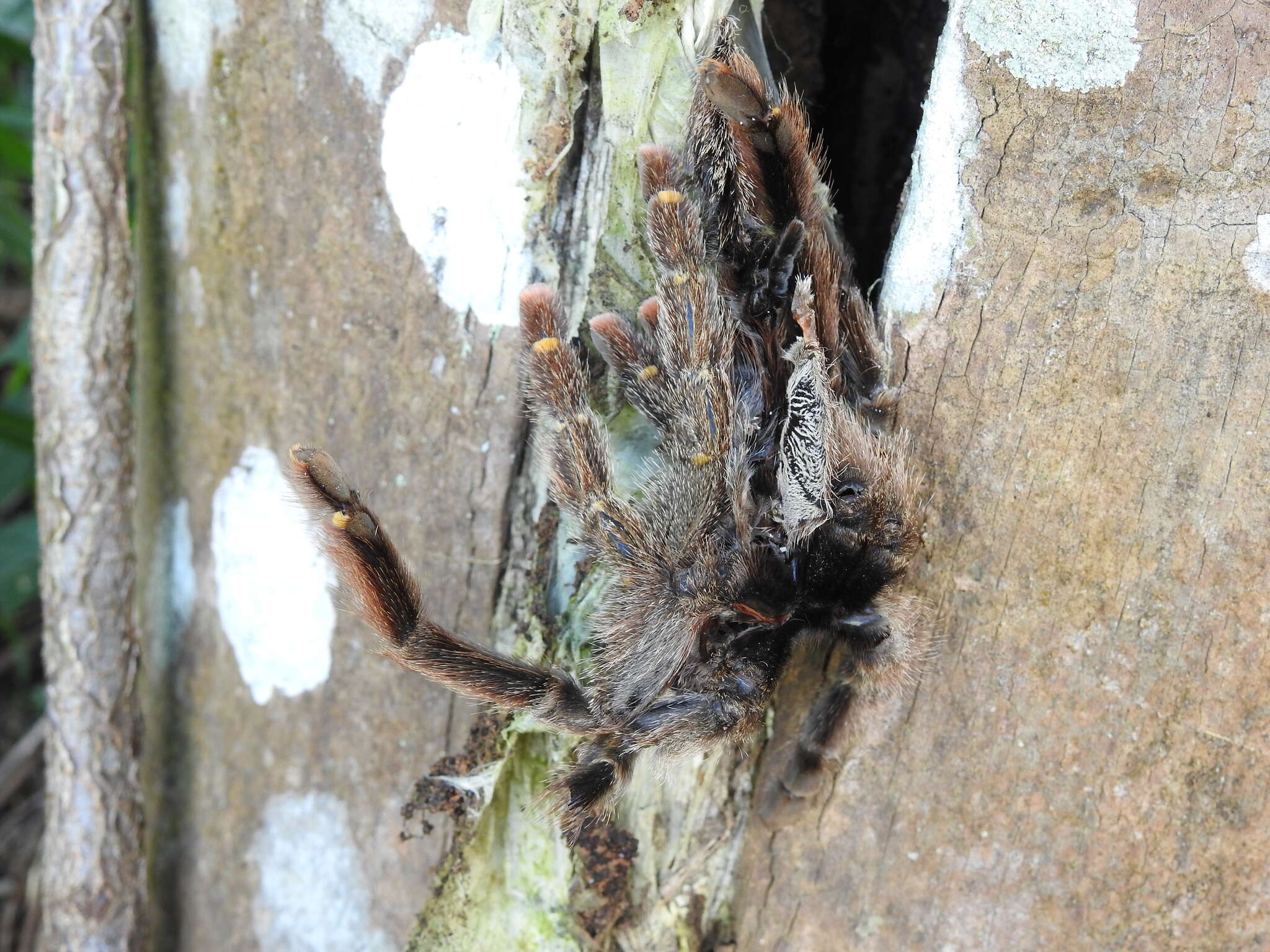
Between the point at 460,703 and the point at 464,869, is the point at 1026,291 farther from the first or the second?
the point at 464,869

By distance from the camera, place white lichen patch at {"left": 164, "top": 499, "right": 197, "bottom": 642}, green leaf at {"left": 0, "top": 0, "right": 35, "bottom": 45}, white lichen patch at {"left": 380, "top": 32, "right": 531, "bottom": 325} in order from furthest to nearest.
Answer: green leaf at {"left": 0, "top": 0, "right": 35, "bottom": 45}
white lichen patch at {"left": 164, "top": 499, "right": 197, "bottom": 642}
white lichen patch at {"left": 380, "top": 32, "right": 531, "bottom": 325}

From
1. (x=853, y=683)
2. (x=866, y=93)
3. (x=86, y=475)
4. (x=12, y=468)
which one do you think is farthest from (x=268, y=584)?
(x=866, y=93)

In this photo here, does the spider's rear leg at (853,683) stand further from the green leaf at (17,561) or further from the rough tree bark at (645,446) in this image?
the green leaf at (17,561)

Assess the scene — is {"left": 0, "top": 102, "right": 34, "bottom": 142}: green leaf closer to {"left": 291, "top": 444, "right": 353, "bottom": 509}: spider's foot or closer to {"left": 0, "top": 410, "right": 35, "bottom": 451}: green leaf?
{"left": 0, "top": 410, "right": 35, "bottom": 451}: green leaf

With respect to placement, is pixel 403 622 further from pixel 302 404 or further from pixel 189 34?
pixel 189 34

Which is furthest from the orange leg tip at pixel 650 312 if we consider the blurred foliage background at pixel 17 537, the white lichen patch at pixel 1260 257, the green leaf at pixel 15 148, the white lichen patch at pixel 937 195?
the green leaf at pixel 15 148

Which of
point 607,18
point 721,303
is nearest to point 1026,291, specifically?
point 721,303

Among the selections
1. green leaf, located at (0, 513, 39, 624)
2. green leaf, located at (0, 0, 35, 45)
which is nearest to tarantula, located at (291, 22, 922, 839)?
green leaf, located at (0, 0, 35, 45)
